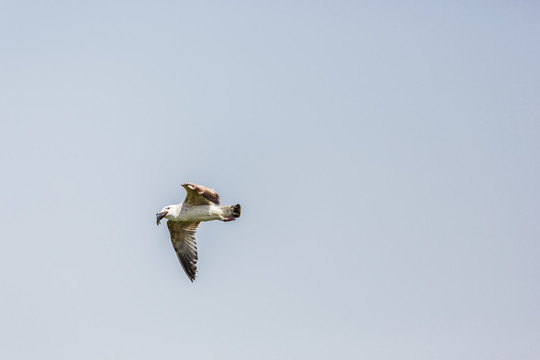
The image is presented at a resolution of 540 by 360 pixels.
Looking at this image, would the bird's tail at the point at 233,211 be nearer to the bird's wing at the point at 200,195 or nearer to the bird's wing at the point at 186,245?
the bird's wing at the point at 200,195

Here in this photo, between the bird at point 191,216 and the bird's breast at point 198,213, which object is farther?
the bird's breast at point 198,213

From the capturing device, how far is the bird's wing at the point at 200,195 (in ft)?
80.4

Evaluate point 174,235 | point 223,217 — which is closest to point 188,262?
point 174,235

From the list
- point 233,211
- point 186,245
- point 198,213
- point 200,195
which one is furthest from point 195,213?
point 186,245

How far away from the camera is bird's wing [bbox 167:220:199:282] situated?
27719 mm

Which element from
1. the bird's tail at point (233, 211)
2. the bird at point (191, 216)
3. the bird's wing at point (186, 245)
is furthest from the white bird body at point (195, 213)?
the bird's wing at point (186, 245)

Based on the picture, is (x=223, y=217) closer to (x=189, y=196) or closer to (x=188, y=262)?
(x=189, y=196)

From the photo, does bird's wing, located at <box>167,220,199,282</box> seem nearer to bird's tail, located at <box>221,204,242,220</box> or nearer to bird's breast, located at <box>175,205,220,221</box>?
bird's breast, located at <box>175,205,220,221</box>

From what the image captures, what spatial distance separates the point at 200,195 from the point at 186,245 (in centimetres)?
342

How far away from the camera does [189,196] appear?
25.4m

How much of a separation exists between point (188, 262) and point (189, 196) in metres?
3.17

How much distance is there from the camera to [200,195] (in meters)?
24.9

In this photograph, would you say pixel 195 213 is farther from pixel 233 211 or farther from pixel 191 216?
pixel 233 211

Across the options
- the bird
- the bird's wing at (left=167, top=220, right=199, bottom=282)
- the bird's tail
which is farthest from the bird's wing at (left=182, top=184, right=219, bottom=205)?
the bird's wing at (left=167, top=220, right=199, bottom=282)
